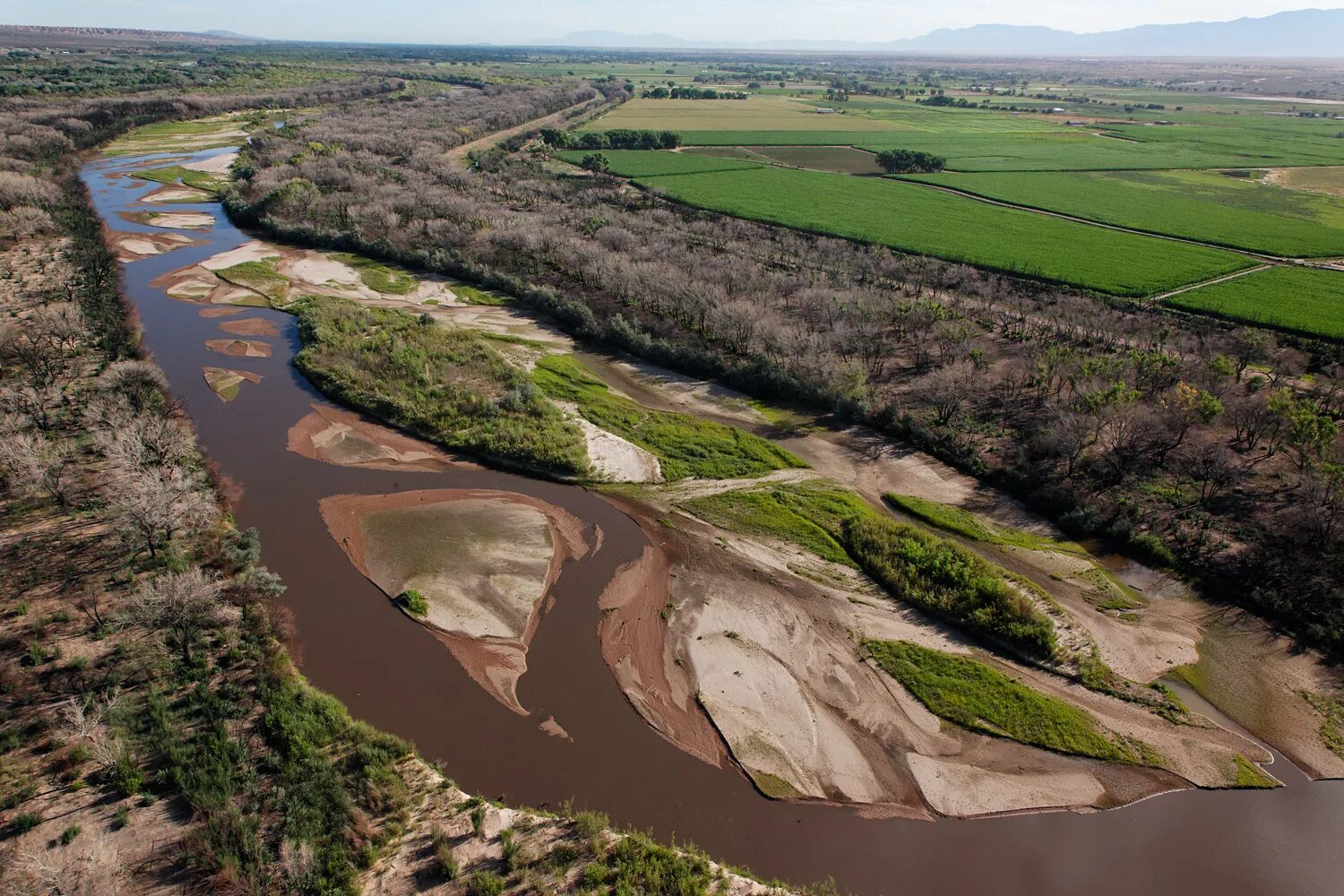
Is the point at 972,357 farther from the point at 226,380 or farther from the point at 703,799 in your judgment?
the point at 226,380

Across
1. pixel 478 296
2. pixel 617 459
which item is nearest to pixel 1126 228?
pixel 478 296

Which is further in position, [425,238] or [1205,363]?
[425,238]

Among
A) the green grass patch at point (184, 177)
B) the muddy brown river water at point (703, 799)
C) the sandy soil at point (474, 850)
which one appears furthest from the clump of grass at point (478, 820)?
the green grass patch at point (184, 177)

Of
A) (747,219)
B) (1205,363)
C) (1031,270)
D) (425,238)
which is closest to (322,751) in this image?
(1205,363)

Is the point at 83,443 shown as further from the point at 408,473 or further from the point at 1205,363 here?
the point at 1205,363

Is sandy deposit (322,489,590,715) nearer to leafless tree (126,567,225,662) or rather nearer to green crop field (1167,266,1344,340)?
leafless tree (126,567,225,662)

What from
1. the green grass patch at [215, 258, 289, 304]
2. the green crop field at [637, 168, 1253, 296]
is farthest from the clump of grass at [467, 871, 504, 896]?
the green crop field at [637, 168, 1253, 296]

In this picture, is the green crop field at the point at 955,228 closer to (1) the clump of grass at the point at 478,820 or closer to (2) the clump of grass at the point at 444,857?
(1) the clump of grass at the point at 478,820
